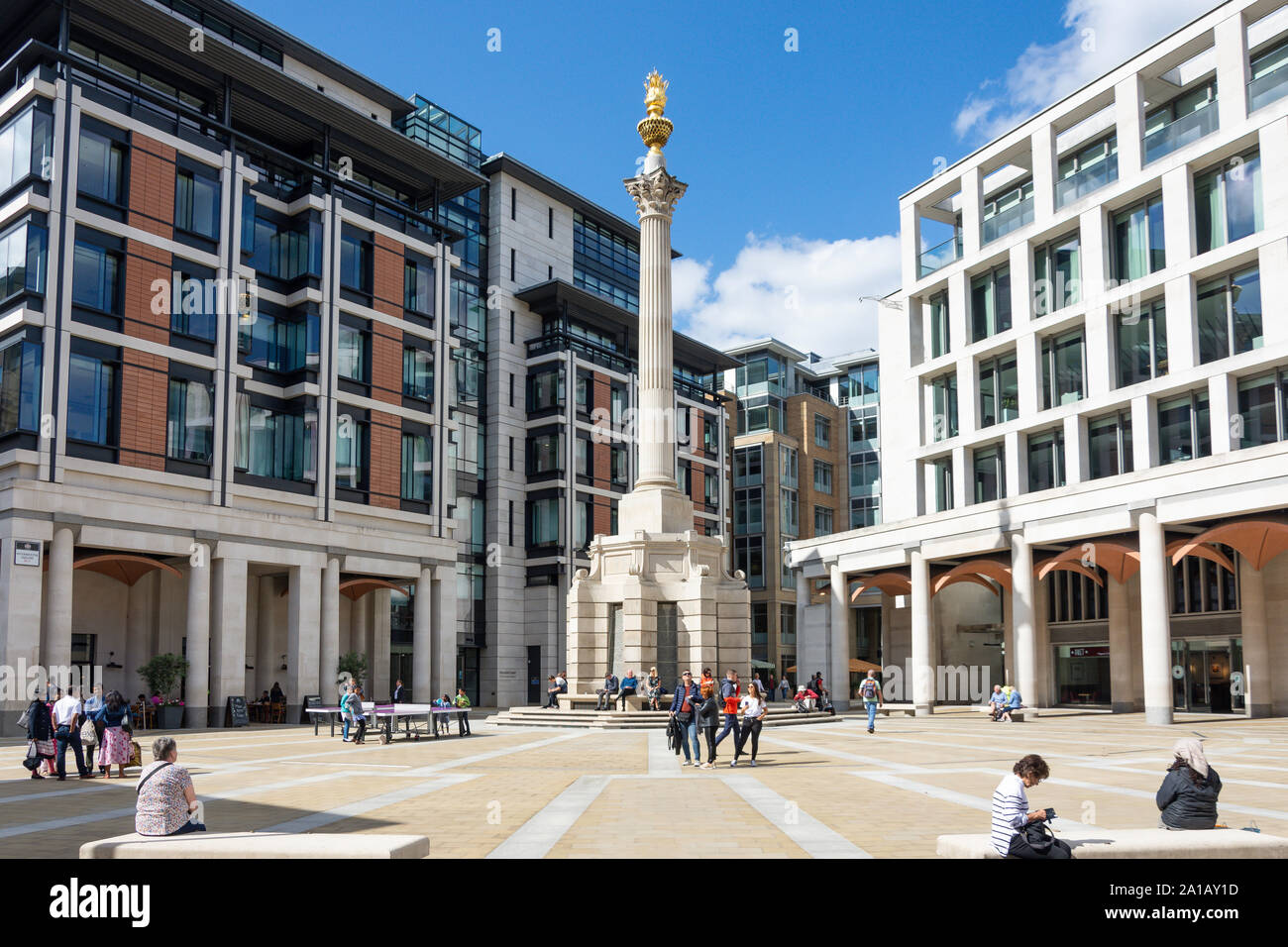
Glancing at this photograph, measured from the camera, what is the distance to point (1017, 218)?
50.0m

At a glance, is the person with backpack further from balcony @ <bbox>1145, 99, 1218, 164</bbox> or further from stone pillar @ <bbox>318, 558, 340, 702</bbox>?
stone pillar @ <bbox>318, 558, 340, 702</bbox>

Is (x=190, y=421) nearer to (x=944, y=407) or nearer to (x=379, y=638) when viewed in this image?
(x=379, y=638)

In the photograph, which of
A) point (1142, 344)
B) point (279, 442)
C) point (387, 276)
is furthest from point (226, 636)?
point (1142, 344)

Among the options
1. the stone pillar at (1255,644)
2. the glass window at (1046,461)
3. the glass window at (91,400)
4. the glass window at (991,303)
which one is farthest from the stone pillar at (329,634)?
the stone pillar at (1255,644)

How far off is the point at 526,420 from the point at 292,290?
22189 millimetres

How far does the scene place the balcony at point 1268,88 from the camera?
38.2m

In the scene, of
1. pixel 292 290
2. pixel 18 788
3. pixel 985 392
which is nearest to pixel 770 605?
pixel 985 392

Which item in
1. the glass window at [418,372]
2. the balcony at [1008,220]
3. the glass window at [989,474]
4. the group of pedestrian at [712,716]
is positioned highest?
the balcony at [1008,220]

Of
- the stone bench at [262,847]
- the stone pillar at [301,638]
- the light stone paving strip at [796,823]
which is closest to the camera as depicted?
the stone bench at [262,847]

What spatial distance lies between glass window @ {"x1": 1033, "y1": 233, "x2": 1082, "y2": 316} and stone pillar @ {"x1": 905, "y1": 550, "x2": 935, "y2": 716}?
1238 cm

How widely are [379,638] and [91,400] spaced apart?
66.5 feet

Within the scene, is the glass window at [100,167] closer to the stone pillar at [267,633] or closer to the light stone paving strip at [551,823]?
the stone pillar at [267,633]

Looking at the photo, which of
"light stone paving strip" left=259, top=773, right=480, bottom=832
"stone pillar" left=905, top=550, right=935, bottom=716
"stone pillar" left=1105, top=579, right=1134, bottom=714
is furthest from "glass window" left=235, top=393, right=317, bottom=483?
"stone pillar" left=1105, top=579, right=1134, bottom=714
